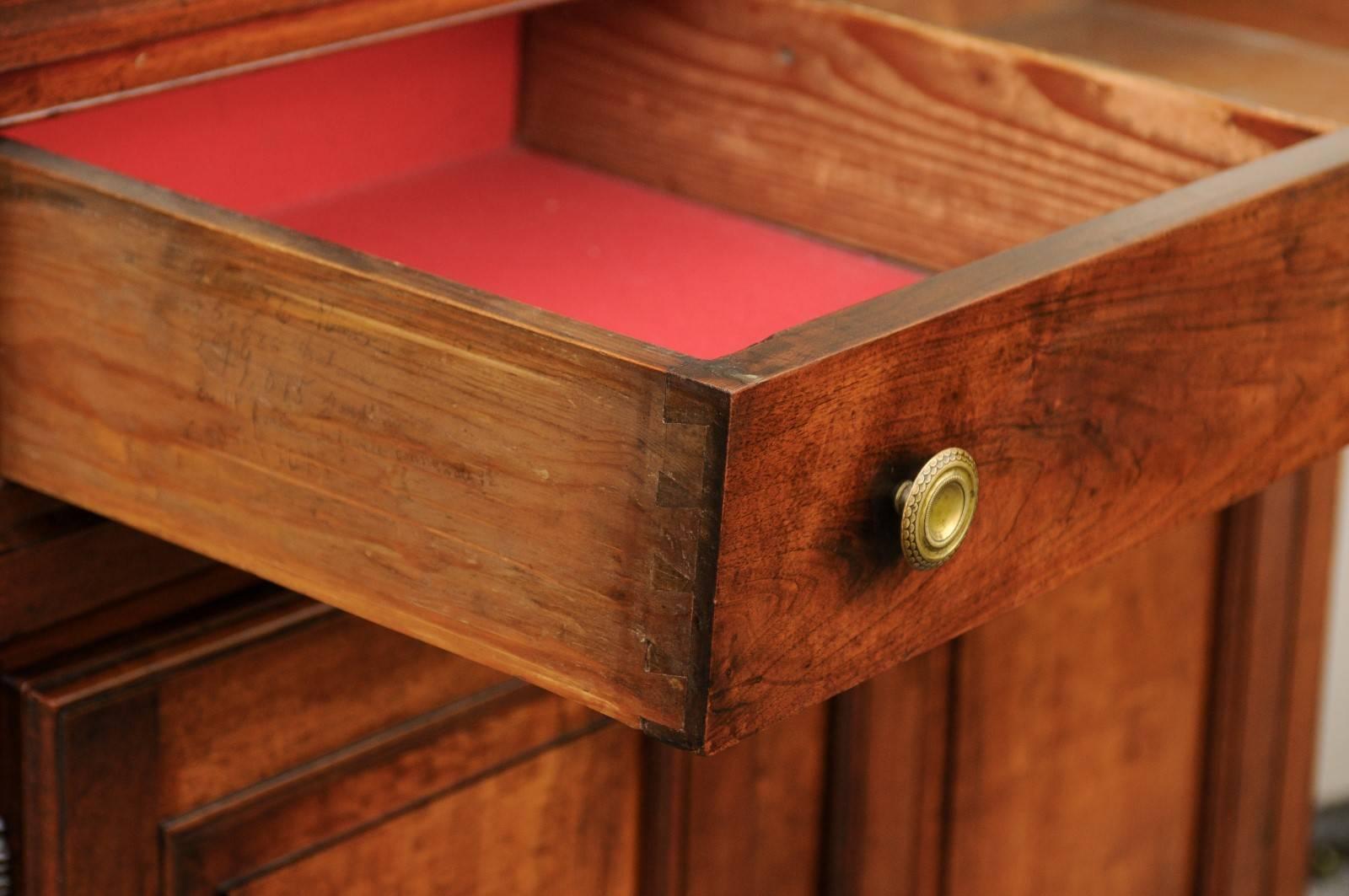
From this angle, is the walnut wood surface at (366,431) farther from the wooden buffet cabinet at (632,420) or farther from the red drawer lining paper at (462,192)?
the red drawer lining paper at (462,192)

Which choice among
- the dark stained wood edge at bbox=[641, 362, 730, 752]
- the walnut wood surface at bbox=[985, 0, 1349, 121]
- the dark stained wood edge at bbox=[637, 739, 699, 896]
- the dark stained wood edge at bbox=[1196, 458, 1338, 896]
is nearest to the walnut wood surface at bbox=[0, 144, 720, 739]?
the dark stained wood edge at bbox=[641, 362, 730, 752]

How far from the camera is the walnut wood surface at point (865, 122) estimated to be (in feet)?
3.20

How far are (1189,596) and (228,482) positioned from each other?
0.88 metres

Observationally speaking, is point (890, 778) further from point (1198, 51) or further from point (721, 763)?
point (1198, 51)

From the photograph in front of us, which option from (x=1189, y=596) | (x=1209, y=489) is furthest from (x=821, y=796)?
(x=1209, y=489)

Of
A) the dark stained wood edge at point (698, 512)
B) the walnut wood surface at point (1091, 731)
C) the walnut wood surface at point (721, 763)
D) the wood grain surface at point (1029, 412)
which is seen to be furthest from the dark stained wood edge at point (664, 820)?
the dark stained wood edge at point (698, 512)

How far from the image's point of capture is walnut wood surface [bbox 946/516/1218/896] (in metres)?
1.33

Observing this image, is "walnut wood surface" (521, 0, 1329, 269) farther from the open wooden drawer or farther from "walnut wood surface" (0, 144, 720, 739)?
"walnut wood surface" (0, 144, 720, 739)

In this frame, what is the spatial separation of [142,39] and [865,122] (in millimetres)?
383

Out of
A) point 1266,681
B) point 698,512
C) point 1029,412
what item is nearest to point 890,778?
point 1266,681

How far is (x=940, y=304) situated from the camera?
2.24 ft

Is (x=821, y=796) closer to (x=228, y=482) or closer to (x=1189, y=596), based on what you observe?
(x=1189, y=596)

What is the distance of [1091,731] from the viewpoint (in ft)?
4.65

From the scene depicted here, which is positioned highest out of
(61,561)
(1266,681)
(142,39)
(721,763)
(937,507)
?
(142,39)
